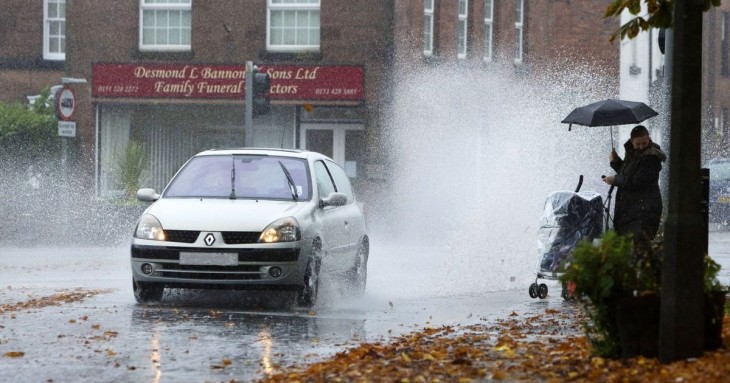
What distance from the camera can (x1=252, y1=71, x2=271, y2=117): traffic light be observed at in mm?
25000

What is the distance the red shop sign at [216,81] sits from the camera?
3497 centimetres

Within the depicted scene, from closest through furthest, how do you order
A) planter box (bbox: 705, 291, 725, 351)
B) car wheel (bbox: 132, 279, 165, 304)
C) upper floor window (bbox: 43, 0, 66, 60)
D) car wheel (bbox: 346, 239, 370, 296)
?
planter box (bbox: 705, 291, 725, 351), car wheel (bbox: 132, 279, 165, 304), car wheel (bbox: 346, 239, 370, 296), upper floor window (bbox: 43, 0, 66, 60)

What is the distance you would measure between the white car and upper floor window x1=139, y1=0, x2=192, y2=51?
21064 millimetres

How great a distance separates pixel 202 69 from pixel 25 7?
6526 mm

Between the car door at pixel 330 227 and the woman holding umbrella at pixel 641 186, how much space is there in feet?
8.99

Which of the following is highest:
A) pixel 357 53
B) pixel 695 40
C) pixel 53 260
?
pixel 357 53

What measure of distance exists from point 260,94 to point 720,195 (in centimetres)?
1406

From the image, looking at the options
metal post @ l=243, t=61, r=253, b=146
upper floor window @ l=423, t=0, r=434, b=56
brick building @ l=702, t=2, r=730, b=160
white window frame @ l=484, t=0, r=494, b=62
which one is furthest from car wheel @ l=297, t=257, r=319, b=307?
brick building @ l=702, t=2, r=730, b=160

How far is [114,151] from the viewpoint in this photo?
36.1 m

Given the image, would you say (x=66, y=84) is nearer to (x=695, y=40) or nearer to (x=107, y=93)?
(x=107, y=93)

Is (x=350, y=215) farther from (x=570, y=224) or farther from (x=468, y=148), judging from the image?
(x=468, y=148)

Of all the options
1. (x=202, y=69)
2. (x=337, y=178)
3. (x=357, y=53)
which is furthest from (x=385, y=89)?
(x=337, y=178)

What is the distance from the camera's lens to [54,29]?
39188 mm

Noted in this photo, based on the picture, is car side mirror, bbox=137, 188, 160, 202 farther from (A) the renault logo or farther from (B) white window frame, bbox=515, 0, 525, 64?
(B) white window frame, bbox=515, 0, 525, 64
